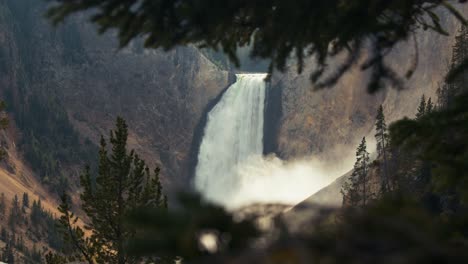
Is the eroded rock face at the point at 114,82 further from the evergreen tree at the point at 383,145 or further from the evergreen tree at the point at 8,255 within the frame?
the evergreen tree at the point at 383,145

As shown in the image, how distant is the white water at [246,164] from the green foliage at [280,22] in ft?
224

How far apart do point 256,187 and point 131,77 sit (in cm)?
3150

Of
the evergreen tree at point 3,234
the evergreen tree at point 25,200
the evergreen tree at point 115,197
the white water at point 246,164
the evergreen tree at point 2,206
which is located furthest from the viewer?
the white water at point 246,164

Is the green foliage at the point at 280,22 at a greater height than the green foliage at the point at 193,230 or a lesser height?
greater

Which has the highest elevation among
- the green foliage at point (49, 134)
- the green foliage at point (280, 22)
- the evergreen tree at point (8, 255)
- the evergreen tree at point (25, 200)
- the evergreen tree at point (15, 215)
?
the green foliage at point (49, 134)

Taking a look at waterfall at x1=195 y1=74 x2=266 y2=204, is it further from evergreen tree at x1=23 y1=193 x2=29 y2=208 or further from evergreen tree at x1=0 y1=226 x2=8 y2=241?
evergreen tree at x1=0 y1=226 x2=8 y2=241

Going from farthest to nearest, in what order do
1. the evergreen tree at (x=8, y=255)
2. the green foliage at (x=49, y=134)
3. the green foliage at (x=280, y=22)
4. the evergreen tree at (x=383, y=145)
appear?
the green foliage at (x=49, y=134) → the evergreen tree at (x=8, y=255) → the evergreen tree at (x=383, y=145) → the green foliage at (x=280, y=22)

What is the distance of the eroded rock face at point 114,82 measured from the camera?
87.0 m

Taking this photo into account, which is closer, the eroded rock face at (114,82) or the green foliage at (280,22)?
the green foliage at (280,22)

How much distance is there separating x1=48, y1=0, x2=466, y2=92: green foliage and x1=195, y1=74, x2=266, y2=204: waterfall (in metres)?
70.5

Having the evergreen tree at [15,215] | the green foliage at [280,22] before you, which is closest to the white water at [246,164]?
A: the evergreen tree at [15,215]

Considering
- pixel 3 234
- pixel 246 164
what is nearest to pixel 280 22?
pixel 3 234

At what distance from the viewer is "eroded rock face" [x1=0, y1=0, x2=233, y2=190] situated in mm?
87000

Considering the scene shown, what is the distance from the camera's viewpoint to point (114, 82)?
90312 mm
